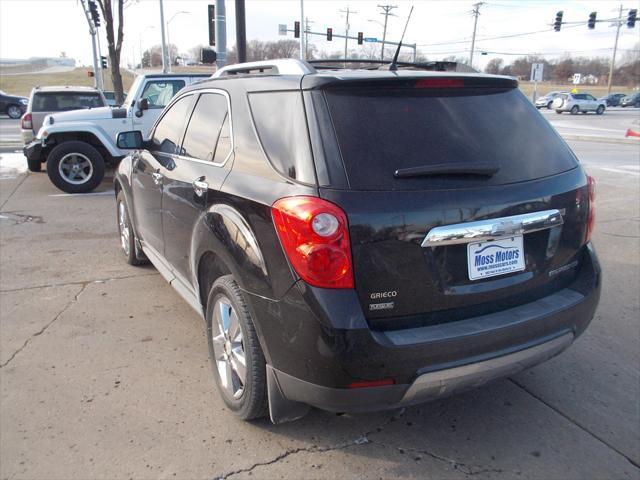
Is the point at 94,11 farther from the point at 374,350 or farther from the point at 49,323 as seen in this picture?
the point at 374,350

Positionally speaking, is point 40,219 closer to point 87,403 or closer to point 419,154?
point 87,403

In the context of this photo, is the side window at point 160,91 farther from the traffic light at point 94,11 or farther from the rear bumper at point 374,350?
the traffic light at point 94,11

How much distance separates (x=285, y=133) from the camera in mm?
2533

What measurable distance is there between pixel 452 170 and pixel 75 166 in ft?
28.4

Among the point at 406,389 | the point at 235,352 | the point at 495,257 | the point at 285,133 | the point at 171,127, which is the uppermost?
the point at 285,133

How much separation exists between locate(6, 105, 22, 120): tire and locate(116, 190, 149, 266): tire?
2965cm

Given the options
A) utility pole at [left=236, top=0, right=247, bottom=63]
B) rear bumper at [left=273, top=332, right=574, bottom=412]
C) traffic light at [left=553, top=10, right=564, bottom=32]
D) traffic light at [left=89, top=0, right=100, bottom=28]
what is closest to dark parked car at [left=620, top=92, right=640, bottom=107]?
traffic light at [left=553, top=10, right=564, bottom=32]

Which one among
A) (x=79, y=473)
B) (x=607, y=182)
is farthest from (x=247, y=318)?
(x=607, y=182)

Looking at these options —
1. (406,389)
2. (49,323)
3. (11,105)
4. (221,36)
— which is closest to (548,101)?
(11,105)

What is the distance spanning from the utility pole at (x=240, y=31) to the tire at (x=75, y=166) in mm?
3577

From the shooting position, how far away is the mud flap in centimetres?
251

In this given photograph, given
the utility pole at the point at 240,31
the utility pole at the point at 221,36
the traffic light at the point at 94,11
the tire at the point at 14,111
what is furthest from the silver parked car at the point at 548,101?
the utility pole at the point at 221,36

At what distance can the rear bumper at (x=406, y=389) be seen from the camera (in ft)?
7.51

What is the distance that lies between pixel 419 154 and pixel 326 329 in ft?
2.93
